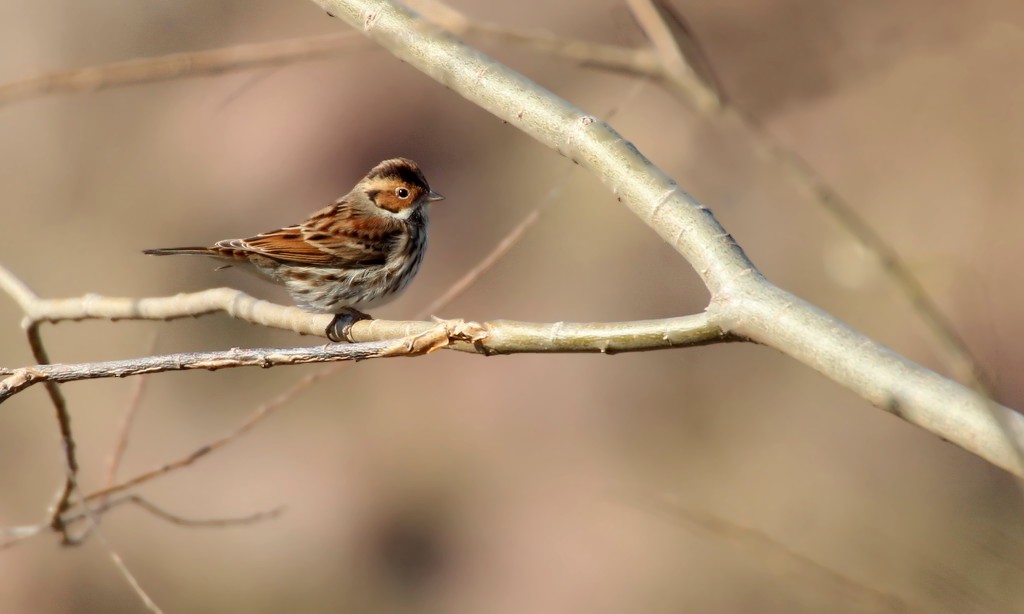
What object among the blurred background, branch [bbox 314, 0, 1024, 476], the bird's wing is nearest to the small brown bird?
the bird's wing

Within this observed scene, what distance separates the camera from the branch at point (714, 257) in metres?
1.72

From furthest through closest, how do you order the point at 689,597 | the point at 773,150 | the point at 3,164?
the point at 3,164, the point at 689,597, the point at 773,150

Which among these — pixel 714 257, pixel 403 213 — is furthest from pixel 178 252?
pixel 714 257

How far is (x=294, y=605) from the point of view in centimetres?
855

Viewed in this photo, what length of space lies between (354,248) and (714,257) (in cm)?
362

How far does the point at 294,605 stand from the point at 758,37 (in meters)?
6.05

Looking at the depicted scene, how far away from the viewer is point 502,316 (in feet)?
28.2

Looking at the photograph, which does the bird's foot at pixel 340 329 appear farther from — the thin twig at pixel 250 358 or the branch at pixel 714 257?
the branch at pixel 714 257

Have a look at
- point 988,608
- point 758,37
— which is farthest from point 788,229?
point 988,608

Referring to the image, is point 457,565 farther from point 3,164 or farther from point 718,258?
point 718,258

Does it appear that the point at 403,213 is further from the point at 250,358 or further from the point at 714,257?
the point at 714,257

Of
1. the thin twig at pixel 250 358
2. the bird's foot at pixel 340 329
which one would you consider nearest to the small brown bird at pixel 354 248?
the bird's foot at pixel 340 329

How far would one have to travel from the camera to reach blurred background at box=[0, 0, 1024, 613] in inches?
310

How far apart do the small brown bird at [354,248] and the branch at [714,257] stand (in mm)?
2671
